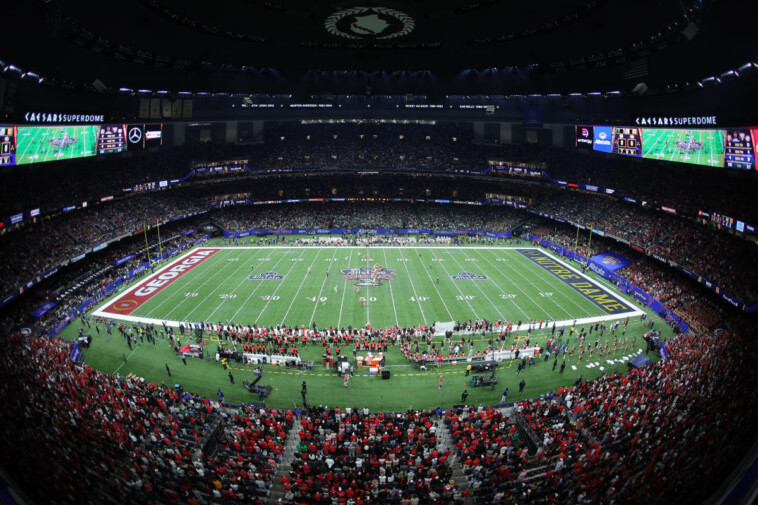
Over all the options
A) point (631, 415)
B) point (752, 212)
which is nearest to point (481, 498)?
point (631, 415)

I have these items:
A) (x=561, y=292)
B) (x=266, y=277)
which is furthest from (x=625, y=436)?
(x=266, y=277)

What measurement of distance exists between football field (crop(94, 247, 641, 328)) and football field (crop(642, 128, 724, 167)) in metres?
13.0

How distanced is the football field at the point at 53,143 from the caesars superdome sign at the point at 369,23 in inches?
1012

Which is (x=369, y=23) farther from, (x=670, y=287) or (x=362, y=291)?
(x=670, y=287)

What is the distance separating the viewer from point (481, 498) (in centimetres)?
1383

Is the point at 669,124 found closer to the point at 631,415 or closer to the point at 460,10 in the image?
the point at 460,10

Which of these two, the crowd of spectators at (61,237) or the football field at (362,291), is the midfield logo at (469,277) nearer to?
the football field at (362,291)

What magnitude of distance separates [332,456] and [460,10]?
→ 103ft

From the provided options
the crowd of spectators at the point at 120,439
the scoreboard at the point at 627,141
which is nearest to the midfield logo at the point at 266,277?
the crowd of spectators at the point at 120,439

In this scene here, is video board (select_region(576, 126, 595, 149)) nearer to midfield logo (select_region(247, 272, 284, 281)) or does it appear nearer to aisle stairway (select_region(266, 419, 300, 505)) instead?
midfield logo (select_region(247, 272, 284, 281))

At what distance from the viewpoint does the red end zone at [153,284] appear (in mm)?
33781

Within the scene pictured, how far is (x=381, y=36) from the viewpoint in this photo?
37.2 meters

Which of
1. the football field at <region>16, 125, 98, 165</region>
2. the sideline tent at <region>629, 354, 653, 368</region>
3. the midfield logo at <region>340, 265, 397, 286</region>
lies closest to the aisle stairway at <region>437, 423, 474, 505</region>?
the sideline tent at <region>629, 354, 653, 368</region>

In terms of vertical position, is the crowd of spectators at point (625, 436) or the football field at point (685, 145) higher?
the football field at point (685, 145)
